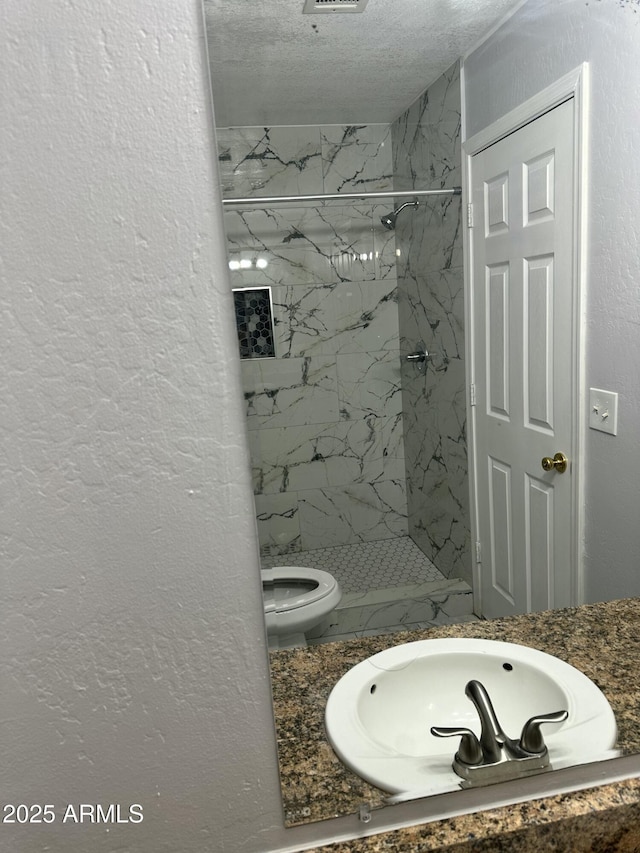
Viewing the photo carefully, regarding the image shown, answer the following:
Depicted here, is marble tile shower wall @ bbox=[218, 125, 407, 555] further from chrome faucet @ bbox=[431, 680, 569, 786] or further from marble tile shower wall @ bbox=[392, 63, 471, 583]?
chrome faucet @ bbox=[431, 680, 569, 786]

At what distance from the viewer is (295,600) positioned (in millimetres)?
789

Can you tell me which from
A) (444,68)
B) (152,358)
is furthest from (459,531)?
(444,68)

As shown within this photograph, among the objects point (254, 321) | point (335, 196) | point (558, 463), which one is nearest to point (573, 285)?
point (558, 463)

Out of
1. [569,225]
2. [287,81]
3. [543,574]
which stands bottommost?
[543,574]

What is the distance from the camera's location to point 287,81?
72cm

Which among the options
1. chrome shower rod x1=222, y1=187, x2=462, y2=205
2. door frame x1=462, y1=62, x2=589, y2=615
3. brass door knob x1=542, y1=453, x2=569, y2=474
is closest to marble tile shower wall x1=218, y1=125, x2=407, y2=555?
chrome shower rod x1=222, y1=187, x2=462, y2=205

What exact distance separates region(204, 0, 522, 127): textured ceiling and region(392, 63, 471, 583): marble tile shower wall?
0.04 metres

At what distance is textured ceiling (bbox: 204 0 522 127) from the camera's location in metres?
0.67

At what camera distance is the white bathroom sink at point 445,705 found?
2.68ft

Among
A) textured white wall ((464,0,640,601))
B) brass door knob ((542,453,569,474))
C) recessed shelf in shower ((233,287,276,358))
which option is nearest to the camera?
recessed shelf in shower ((233,287,276,358))

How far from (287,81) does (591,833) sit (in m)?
1.02

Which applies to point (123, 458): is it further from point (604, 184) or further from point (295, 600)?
point (604, 184)

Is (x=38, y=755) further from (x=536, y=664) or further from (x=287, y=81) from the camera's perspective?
(x=287, y=81)

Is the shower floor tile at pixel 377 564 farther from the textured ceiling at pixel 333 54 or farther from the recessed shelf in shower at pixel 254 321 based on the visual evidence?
the textured ceiling at pixel 333 54
